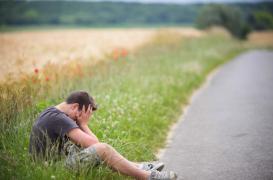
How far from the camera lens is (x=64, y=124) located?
5848 millimetres

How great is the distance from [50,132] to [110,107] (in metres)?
3.91

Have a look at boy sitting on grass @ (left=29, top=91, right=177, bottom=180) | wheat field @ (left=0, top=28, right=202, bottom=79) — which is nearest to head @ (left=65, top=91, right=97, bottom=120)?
boy sitting on grass @ (left=29, top=91, right=177, bottom=180)

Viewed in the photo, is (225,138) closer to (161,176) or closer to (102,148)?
(161,176)

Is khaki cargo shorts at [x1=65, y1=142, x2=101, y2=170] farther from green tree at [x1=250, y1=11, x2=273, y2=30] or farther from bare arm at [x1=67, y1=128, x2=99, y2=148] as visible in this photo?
green tree at [x1=250, y1=11, x2=273, y2=30]

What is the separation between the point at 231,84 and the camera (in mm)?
17688

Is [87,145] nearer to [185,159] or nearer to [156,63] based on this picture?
[185,159]

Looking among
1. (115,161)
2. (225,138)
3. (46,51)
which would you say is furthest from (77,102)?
(46,51)

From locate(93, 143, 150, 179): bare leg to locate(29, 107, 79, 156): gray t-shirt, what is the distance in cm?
42

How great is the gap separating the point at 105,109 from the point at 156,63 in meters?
8.91

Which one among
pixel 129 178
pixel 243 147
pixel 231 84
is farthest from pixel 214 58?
pixel 129 178

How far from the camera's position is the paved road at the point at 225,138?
7.09m

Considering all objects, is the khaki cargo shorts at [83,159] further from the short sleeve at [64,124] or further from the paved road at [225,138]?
the paved road at [225,138]

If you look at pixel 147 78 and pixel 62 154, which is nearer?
pixel 62 154

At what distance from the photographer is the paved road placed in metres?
7.09
